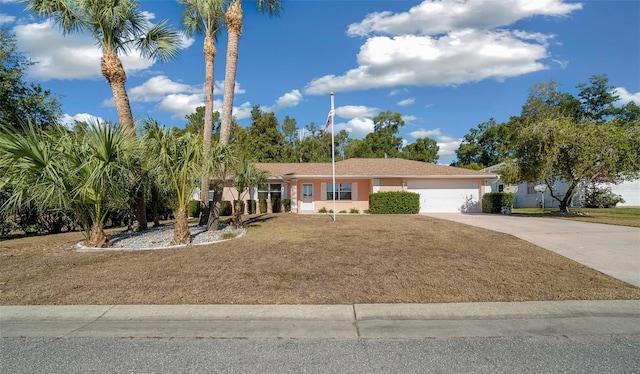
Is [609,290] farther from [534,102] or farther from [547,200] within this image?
[534,102]

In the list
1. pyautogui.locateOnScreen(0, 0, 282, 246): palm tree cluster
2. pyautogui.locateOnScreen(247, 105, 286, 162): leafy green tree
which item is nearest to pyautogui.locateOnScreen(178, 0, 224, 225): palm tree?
pyautogui.locateOnScreen(0, 0, 282, 246): palm tree cluster

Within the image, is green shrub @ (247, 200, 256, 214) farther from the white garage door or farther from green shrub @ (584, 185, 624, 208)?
green shrub @ (584, 185, 624, 208)

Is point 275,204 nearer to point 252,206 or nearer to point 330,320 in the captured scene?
point 252,206

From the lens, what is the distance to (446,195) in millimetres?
24188

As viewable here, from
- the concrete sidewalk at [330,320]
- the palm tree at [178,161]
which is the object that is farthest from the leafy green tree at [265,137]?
the concrete sidewalk at [330,320]

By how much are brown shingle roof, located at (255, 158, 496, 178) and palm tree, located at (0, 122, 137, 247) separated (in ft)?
45.4

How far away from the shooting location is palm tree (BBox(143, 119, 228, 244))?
9.57 meters

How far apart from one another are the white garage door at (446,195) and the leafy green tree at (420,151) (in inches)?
950

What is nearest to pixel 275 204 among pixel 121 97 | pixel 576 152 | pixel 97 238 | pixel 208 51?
pixel 208 51

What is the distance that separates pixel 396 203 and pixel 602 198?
54.8ft

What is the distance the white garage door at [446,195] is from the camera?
24.1 metres

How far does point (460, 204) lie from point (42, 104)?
24.9 metres

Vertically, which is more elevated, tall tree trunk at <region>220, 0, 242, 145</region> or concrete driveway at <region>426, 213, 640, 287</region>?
tall tree trunk at <region>220, 0, 242, 145</region>

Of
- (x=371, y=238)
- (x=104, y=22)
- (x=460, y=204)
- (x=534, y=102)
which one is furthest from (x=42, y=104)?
(x=534, y=102)
